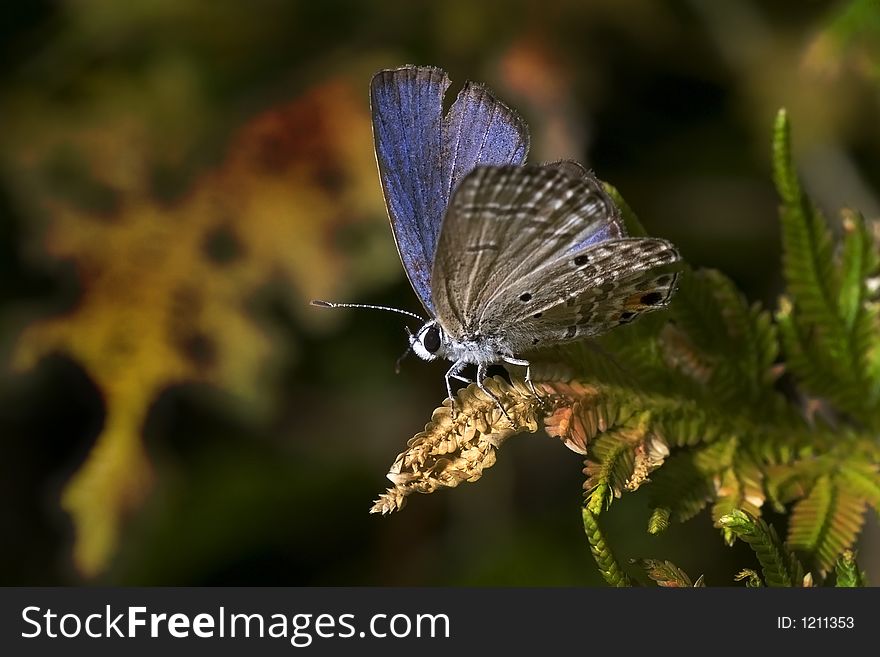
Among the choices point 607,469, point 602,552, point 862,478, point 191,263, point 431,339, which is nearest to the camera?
point 602,552

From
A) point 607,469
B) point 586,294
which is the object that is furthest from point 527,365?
point 607,469

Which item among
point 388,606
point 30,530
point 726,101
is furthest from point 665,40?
point 30,530

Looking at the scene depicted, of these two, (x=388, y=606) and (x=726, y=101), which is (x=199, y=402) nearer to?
(x=388, y=606)

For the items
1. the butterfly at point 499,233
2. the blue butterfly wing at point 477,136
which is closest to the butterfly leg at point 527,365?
the butterfly at point 499,233

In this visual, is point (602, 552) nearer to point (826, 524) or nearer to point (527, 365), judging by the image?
point (527, 365)

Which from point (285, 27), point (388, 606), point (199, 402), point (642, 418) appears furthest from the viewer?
point (285, 27)

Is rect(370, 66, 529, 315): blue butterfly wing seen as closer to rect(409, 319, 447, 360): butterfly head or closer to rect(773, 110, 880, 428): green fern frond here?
rect(409, 319, 447, 360): butterfly head
